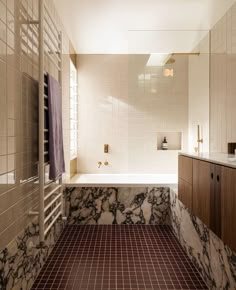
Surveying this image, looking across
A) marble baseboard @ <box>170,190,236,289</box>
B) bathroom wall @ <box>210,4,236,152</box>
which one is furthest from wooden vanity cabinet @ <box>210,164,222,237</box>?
bathroom wall @ <box>210,4,236,152</box>

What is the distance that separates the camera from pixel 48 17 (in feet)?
7.35

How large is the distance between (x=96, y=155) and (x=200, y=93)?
174 centimetres

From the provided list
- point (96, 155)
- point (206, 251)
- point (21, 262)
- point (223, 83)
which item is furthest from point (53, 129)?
point (96, 155)

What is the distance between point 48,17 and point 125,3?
2.32 feet

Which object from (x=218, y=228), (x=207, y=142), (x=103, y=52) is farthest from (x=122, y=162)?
(x=218, y=228)

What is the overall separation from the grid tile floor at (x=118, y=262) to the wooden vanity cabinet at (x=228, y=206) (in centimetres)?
75

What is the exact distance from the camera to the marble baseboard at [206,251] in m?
1.54

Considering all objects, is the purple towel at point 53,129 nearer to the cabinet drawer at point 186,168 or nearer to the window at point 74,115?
the cabinet drawer at point 186,168

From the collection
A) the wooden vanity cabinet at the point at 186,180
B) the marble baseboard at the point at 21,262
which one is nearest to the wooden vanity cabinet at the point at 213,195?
the wooden vanity cabinet at the point at 186,180

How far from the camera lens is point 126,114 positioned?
405cm

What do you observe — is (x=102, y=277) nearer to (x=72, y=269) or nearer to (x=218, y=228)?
(x=72, y=269)

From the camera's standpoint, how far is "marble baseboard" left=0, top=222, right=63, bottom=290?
1430 millimetres

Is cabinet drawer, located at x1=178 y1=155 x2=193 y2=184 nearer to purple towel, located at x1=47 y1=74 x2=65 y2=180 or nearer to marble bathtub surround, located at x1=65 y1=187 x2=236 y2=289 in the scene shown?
marble bathtub surround, located at x1=65 y1=187 x2=236 y2=289

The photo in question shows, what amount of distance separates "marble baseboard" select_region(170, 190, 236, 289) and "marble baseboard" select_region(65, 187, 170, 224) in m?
0.40
